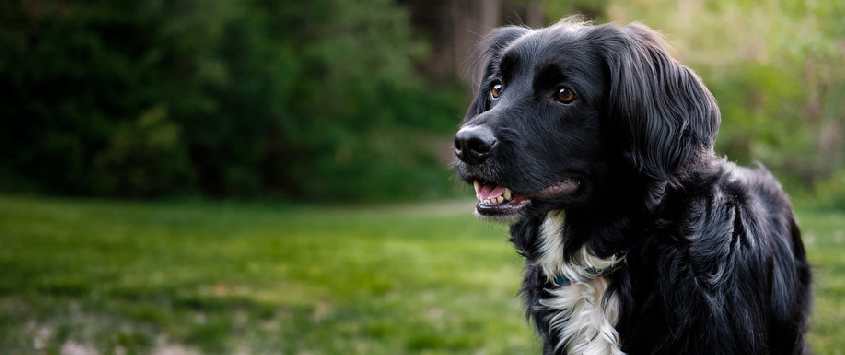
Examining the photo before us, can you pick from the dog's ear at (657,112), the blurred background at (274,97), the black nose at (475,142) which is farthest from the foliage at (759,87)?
the black nose at (475,142)

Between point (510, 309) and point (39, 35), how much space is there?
59.0 feet

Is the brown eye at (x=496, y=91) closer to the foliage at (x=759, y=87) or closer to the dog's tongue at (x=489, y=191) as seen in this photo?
the dog's tongue at (x=489, y=191)

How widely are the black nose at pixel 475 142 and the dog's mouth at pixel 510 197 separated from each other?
16 centimetres

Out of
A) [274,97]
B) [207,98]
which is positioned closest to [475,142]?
[207,98]

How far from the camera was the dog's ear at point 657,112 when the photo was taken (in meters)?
2.69

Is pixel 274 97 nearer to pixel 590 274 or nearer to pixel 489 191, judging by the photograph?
pixel 489 191

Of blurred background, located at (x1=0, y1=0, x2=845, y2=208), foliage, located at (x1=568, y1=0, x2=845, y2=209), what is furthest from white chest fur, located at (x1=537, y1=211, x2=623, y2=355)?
foliage, located at (x1=568, y1=0, x2=845, y2=209)

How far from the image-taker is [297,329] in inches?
214

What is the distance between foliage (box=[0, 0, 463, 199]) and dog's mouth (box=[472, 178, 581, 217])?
1775 centimetres

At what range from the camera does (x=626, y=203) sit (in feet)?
9.11

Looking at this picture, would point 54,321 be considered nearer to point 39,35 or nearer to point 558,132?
point 558,132

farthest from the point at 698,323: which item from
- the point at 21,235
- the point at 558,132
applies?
the point at 21,235

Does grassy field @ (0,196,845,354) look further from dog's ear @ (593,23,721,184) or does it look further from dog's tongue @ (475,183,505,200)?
dog's ear @ (593,23,721,184)

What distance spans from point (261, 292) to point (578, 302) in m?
4.51
